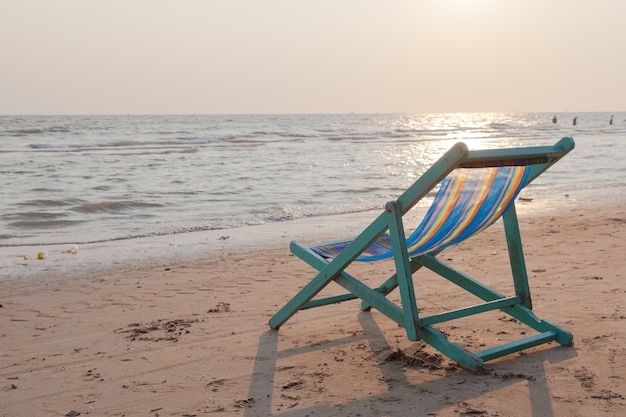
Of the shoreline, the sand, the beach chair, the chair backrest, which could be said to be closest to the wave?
the shoreline

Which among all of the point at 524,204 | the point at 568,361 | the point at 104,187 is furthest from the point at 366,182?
the point at 568,361

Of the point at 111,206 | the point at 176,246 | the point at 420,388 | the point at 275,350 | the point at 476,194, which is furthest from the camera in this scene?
the point at 111,206

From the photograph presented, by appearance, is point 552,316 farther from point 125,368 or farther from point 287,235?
point 287,235

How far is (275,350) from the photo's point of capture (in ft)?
Answer: 11.6

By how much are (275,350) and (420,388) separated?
0.92 m

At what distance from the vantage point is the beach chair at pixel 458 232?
2834 mm

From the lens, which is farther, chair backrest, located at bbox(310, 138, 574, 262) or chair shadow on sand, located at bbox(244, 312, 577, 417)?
chair backrest, located at bbox(310, 138, 574, 262)

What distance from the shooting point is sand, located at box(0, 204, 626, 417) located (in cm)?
280

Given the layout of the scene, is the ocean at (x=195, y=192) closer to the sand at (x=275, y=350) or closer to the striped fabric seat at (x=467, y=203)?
the sand at (x=275, y=350)

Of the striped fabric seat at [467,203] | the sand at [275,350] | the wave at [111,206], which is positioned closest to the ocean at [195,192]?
the wave at [111,206]

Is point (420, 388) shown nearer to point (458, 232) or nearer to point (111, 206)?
point (458, 232)

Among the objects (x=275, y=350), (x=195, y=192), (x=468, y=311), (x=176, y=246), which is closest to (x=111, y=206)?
(x=195, y=192)

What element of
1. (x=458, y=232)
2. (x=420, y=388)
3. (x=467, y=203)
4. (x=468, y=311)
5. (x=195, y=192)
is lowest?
(x=195, y=192)

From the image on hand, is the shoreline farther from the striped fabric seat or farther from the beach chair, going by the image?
the striped fabric seat
